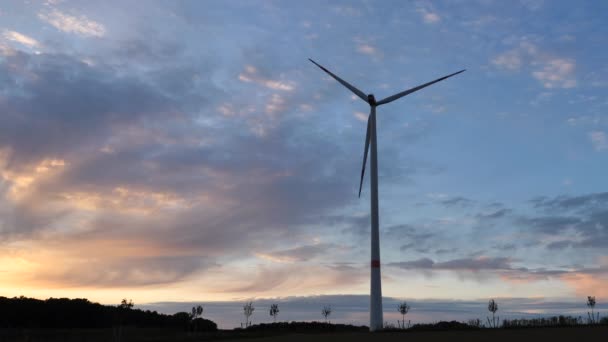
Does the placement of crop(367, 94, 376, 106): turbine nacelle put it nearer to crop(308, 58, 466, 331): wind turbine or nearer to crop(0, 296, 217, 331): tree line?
crop(308, 58, 466, 331): wind turbine

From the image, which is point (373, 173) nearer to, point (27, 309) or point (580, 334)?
point (580, 334)

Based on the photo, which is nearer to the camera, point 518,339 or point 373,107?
point 518,339

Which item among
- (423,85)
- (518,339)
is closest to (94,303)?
(423,85)

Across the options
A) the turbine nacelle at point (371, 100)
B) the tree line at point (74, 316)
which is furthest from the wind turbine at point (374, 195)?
the tree line at point (74, 316)

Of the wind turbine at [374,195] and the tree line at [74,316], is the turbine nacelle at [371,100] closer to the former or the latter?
the wind turbine at [374,195]

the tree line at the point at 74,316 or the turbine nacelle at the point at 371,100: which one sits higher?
the turbine nacelle at the point at 371,100

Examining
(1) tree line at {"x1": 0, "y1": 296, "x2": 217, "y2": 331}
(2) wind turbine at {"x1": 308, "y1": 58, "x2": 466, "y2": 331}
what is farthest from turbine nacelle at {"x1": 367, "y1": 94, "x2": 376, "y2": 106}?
(1) tree line at {"x1": 0, "y1": 296, "x2": 217, "y2": 331}

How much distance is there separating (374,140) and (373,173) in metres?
6.33

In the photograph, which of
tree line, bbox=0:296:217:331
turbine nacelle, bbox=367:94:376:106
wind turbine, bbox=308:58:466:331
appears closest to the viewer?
wind turbine, bbox=308:58:466:331

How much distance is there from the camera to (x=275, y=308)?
173m

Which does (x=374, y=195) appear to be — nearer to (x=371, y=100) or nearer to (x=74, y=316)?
(x=371, y=100)

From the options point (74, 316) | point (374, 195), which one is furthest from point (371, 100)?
point (74, 316)

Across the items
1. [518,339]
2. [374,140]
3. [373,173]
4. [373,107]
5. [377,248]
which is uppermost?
[373,107]

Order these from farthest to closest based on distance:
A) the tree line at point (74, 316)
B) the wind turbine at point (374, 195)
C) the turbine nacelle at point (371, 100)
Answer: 1. the tree line at point (74, 316)
2. the turbine nacelle at point (371, 100)
3. the wind turbine at point (374, 195)
